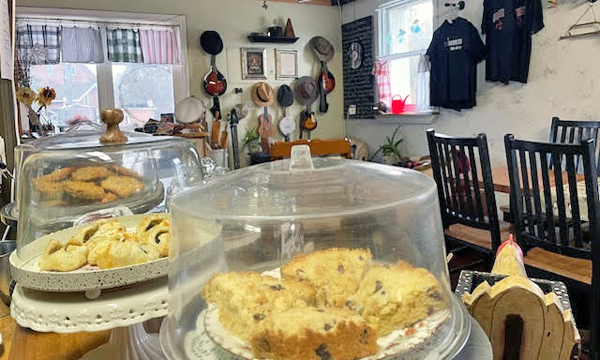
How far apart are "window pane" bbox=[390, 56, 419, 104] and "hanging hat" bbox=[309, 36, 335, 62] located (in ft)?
2.75

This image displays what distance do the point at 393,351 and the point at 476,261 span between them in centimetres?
218

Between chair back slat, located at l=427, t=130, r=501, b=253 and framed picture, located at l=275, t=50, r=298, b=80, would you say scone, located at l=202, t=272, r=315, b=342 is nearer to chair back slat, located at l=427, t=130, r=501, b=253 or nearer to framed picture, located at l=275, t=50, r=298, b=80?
chair back slat, located at l=427, t=130, r=501, b=253

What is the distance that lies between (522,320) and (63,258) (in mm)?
750

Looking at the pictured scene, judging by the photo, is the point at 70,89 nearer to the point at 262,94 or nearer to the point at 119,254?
the point at 262,94

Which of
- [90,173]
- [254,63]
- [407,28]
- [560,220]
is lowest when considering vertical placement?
[560,220]

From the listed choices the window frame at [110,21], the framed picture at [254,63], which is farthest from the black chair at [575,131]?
the window frame at [110,21]

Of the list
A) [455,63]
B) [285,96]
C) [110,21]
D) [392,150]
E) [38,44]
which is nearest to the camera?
[455,63]

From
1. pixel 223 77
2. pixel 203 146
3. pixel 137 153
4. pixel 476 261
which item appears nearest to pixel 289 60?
pixel 223 77

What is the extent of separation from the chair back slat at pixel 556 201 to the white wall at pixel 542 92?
1.49 m

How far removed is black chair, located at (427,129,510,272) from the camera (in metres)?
2.28

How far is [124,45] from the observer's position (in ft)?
14.7

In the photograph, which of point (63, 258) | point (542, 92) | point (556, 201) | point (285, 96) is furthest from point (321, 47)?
point (63, 258)

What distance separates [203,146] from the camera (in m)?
4.23

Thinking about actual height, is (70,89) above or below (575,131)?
above
